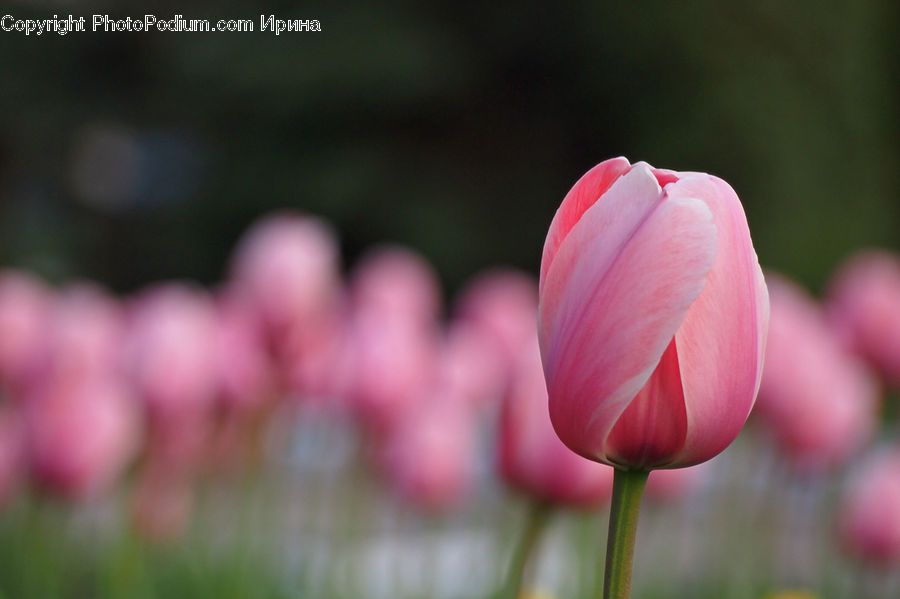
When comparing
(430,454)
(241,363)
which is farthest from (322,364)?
(430,454)

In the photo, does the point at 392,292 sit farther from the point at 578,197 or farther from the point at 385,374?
the point at 578,197

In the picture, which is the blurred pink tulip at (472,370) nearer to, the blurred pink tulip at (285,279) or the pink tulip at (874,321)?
the blurred pink tulip at (285,279)

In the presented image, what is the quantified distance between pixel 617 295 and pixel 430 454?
3.21ft

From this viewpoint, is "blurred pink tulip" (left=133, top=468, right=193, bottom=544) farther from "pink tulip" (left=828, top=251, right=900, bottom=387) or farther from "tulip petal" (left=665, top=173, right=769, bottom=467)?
"tulip petal" (left=665, top=173, right=769, bottom=467)

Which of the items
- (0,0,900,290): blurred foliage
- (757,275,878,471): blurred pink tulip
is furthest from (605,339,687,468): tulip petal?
(0,0,900,290): blurred foliage

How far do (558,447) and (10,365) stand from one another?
968 mm

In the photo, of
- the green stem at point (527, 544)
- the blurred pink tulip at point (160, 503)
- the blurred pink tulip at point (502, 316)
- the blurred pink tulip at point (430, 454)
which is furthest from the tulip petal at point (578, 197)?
the blurred pink tulip at point (502, 316)

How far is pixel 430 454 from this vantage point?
4.42ft

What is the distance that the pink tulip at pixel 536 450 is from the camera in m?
0.75

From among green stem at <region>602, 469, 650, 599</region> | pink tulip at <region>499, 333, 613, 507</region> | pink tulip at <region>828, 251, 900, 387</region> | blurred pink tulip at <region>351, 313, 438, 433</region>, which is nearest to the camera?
green stem at <region>602, 469, 650, 599</region>

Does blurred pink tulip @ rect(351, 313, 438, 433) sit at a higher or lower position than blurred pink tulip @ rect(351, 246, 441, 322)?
lower

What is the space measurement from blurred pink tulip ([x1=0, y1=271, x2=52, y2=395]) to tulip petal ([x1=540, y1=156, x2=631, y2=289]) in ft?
3.51

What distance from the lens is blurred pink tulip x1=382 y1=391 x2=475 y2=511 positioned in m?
1.34

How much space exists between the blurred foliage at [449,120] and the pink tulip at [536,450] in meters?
4.48
